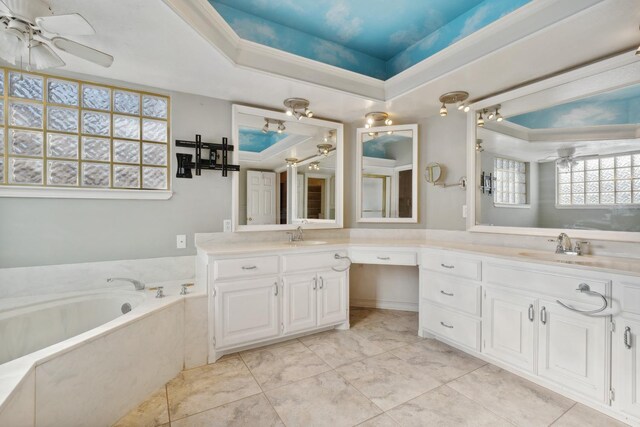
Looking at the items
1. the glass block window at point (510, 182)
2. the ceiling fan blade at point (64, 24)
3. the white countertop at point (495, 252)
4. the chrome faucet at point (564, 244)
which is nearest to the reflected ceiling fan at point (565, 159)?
the glass block window at point (510, 182)

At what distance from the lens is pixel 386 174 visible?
336cm

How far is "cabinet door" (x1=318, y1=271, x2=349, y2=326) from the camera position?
263cm

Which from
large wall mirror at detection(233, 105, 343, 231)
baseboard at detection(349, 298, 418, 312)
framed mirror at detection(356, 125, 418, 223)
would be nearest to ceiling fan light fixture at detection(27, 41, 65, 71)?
large wall mirror at detection(233, 105, 343, 231)

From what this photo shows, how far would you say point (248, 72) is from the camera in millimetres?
2176

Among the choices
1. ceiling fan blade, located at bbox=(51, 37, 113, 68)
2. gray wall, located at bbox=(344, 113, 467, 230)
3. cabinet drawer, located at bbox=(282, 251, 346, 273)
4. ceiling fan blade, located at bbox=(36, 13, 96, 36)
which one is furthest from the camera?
gray wall, located at bbox=(344, 113, 467, 230)

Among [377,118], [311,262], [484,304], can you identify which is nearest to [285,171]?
[311,262]

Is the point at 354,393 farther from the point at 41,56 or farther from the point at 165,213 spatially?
the point at 41,56

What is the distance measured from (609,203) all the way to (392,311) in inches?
85.0

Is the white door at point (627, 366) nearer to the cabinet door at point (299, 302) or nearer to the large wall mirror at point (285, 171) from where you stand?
the cabinet door at point (299, 302)

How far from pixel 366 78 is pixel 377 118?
61 centimetres

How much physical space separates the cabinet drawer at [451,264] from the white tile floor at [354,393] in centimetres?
66

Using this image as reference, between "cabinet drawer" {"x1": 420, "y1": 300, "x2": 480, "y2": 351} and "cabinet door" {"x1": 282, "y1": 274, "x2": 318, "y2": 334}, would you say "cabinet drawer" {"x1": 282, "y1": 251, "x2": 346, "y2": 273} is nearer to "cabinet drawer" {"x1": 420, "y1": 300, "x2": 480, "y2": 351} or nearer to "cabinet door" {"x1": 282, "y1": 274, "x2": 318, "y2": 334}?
"cabinet door" {"x1": 282, "y1": 274, "x2": 318, "y2": 334}

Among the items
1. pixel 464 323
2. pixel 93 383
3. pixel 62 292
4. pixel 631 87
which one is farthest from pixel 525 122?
pixel 62 292

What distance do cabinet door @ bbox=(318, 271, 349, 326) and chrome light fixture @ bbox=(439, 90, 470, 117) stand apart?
1798mm
